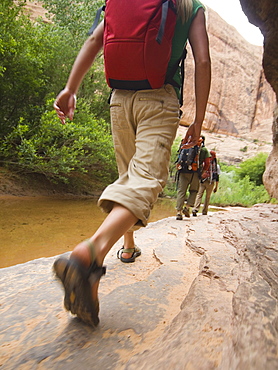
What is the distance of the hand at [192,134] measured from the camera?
1.43 m

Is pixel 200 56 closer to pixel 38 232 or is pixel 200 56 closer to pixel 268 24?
pixel 268 24

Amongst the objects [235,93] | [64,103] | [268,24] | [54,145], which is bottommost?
[54,145]

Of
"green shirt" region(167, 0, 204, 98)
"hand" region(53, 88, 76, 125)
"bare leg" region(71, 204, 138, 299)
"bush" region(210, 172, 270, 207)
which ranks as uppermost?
"green shirt" region(167, 0, 204, 98)

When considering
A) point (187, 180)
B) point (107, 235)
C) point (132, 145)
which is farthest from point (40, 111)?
point (107, 235)

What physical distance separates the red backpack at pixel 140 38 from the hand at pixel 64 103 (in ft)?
0.98

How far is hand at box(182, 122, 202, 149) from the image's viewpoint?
4.70 feet

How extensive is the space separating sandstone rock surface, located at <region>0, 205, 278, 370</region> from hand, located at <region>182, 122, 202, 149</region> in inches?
27.5

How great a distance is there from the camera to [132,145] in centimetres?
147

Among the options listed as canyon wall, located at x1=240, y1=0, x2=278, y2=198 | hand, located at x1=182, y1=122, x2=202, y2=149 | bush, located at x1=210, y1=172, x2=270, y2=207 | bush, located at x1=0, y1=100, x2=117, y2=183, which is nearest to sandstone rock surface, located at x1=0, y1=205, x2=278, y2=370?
hand, located at x1=182, y1=122, x2=202, y2=149

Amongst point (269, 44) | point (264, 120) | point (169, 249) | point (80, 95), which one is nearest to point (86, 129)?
point (80, 95)

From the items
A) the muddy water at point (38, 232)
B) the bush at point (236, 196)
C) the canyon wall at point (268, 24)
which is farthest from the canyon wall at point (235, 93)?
the canyon wall at point (268, 24)

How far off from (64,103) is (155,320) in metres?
1.12

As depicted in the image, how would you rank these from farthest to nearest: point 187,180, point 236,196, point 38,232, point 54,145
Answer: point 236,196 → point 54,145 → point 187,180 → point 38,232

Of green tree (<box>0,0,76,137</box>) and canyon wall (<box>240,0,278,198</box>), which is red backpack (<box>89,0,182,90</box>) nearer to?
canyon wall (<box>240,0,278,198</box>)
